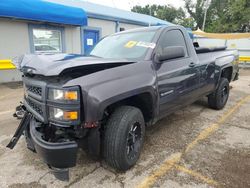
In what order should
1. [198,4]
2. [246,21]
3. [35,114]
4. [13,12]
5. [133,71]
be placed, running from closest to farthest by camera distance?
1. [35,114]
2. [133,71]
3. [13,12]
4. [246,21]
5. [198,4]

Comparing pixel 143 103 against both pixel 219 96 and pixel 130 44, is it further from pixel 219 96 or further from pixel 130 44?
pixel 219 96

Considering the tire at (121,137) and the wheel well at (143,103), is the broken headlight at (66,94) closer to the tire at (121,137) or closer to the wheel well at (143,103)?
the tire at (121,137)

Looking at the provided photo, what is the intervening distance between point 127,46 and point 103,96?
1.47 meters

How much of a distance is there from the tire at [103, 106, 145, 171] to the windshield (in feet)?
3.11

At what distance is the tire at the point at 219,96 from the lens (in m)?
5.42

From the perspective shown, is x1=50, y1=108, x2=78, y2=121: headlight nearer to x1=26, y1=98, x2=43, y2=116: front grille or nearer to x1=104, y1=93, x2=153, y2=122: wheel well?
x1=26, y1=98, x2=43, y2=116: front grille

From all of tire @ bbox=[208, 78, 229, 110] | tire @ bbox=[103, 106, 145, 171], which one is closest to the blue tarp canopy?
tire @ bbox=[208, 78, 229, 110]

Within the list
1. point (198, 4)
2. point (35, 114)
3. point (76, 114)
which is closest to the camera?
point (76, 114)

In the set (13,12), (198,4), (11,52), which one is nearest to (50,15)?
(13,12)

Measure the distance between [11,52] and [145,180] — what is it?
8031 millimetres

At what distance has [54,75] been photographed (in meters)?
2.28

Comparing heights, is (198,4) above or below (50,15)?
above

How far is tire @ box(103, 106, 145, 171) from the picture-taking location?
2648 mm

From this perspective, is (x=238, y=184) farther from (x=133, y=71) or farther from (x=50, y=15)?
(x=50, y=15)
